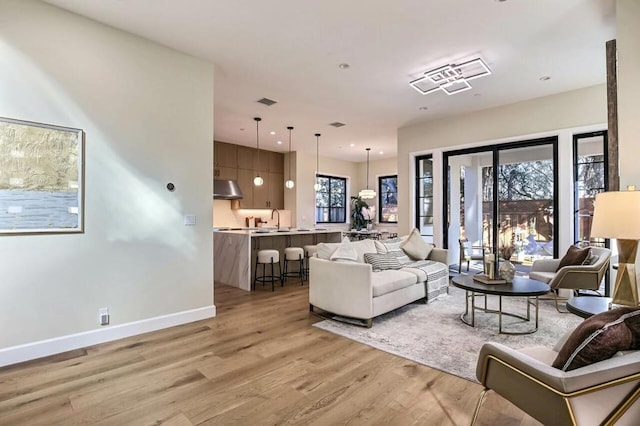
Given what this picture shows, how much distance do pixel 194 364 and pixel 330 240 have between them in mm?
5034

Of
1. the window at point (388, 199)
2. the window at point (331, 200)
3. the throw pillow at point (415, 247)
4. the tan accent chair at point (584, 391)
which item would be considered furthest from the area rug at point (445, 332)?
the window at point (388, 199)

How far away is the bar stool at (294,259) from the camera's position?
6.02m

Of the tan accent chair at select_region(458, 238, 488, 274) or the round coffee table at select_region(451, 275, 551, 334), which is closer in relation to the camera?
the round coffee table at select_region(451, 275, 551, 334)

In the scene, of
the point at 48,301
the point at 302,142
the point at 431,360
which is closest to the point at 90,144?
the point at 48,301

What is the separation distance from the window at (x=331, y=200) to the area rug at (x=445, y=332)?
6129 millimetres

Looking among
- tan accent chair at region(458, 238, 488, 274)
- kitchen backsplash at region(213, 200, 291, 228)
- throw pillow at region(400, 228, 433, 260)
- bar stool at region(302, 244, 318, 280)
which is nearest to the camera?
throw pillow at region(400, 228, 433, 260)

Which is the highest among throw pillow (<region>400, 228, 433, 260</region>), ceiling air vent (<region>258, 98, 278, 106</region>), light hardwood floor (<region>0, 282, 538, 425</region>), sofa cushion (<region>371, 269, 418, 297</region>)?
ceiling air vent (<region>258, 98, 278, 106</region>)

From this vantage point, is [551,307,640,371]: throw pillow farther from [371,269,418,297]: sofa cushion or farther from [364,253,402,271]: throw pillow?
[364,253,402,271]: throw pillow

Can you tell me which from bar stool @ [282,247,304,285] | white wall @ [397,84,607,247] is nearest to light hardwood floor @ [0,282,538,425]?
bar stool @ [282,247,304,285]

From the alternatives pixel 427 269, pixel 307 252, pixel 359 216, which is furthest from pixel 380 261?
pixel 359 216

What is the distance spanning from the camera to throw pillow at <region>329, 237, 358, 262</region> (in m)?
4.20

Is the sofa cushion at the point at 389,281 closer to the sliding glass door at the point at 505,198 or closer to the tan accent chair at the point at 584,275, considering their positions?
the tan accent chair at the point at 584,275

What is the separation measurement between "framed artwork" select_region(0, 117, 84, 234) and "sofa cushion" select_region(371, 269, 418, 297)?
10.4ft

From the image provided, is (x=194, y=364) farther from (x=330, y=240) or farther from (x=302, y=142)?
(x=302, y=142)
